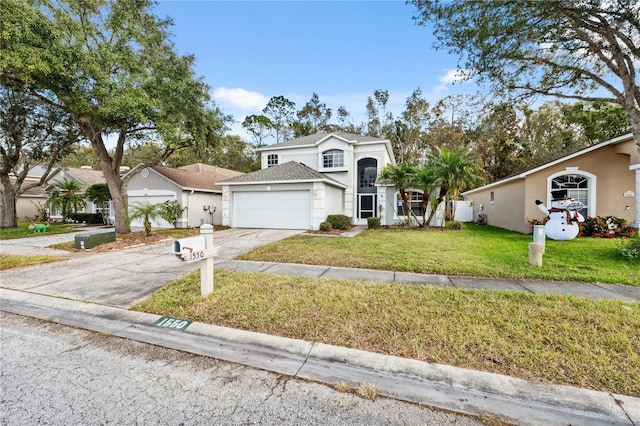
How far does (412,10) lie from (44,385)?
37.5 feet

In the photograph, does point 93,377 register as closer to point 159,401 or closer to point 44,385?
point 44,385

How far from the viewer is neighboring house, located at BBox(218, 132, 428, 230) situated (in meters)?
14.5

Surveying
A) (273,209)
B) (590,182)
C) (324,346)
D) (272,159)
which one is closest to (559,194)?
(590,182)

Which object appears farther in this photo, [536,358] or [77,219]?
[77,219]

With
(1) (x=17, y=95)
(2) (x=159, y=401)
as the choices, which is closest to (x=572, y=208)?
(2) (x=159, y=401)

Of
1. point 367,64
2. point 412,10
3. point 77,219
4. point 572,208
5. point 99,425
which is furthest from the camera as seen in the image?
point 77,219

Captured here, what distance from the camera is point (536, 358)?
2.73m

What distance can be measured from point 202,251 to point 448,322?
373 centimetres

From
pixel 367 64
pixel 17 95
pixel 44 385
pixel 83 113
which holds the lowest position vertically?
pixel 44 385

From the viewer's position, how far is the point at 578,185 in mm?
11812

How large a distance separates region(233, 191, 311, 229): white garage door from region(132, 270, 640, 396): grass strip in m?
9.47

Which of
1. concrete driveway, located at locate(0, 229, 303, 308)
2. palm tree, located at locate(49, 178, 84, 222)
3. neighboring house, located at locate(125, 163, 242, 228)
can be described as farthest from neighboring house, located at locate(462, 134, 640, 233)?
palm tree, located at locate(49, 178, 84, 222)

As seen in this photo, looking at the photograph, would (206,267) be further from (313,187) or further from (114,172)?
(114,172)

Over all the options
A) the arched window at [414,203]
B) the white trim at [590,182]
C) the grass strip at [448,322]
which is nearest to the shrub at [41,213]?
the grass strip at [448,322]
